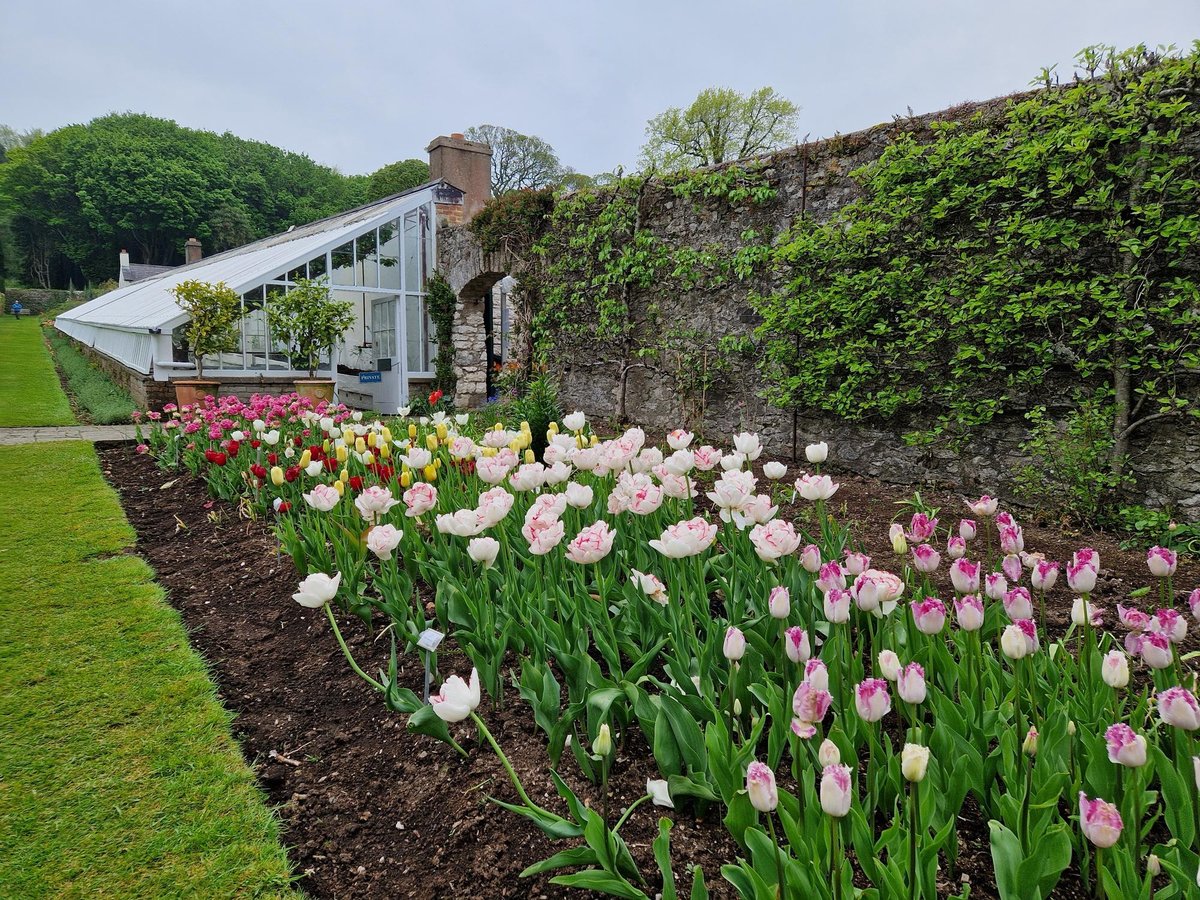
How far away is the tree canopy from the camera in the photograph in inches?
1665

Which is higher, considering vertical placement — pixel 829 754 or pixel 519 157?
pixel 519 157

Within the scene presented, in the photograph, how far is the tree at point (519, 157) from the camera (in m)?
37.1

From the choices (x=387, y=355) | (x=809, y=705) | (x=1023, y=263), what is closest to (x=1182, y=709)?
(x=809, y=705)

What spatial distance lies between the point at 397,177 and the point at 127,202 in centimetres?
1829

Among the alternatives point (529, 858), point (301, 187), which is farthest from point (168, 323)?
point (301, 187)

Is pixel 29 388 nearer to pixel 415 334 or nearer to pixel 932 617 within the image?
pixel 415 334

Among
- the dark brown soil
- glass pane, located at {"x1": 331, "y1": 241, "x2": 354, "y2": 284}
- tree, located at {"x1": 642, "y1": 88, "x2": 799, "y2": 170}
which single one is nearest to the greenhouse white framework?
glass pane, located at {"x1": 331, "y1": 241, "x2": 354, "y2": 284}

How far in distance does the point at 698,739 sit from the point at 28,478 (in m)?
6.26

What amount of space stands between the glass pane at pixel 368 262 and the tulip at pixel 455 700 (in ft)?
37.3

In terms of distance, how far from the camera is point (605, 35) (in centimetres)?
1180

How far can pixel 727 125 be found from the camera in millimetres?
25203

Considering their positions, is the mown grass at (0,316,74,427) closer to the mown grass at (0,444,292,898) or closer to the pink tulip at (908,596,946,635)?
the mown grass at (0,444,292,898)

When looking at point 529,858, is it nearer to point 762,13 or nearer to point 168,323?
point 762,13

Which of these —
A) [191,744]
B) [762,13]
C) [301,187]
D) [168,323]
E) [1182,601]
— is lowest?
[191,744]
